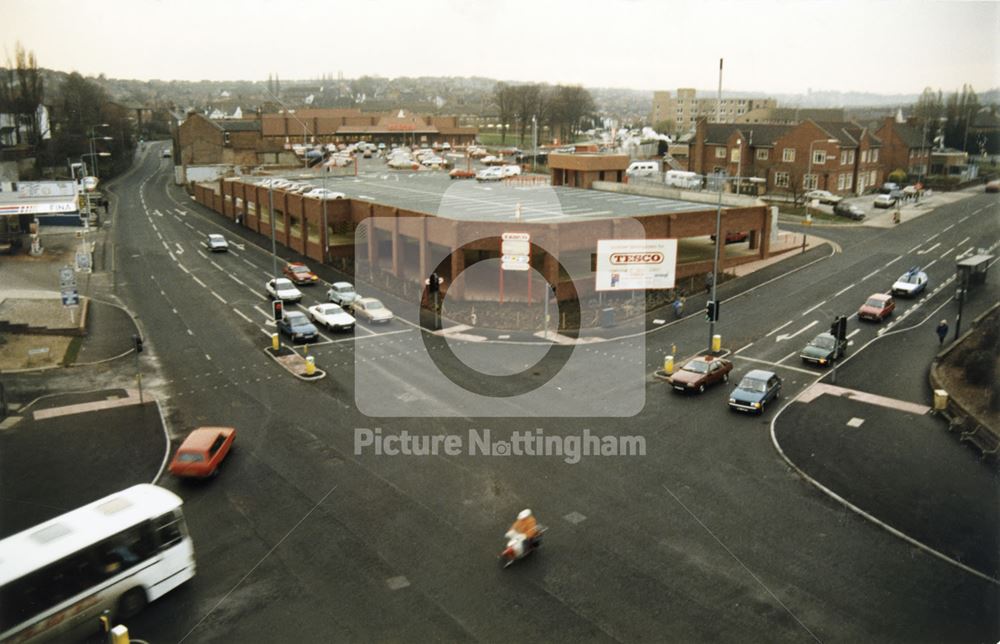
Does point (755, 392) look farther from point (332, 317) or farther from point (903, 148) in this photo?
point (903, 148)

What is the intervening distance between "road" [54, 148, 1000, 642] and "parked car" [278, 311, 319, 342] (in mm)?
738

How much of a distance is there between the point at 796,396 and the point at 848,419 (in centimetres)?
244

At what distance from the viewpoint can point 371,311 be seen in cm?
3581

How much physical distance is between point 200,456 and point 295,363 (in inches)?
404

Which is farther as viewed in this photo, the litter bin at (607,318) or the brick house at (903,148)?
the brick house at (903,148)

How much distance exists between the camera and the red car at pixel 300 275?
44.3 metres

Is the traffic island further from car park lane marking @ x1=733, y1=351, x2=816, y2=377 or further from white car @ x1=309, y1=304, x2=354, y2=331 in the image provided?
car park lane marking @ x1=733, y1=351, x2=816, y2=377

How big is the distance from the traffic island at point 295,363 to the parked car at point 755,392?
1504cm

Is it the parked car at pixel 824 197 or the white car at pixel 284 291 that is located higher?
the parked car at pixel 824 197

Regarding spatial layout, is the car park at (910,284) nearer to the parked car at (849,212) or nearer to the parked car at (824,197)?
the parked car at (849,212)

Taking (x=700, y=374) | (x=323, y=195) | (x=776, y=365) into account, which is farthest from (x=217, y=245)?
(x=776, y=365)

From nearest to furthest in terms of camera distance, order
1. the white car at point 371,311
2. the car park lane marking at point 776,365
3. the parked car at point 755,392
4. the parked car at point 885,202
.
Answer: the parked car at point 755,392 → the car park lane marking at point 776,365 → the white car at point 371,311 → the parked car at point 885,202

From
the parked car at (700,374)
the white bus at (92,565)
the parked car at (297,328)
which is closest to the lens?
the white bus at (92,565)
